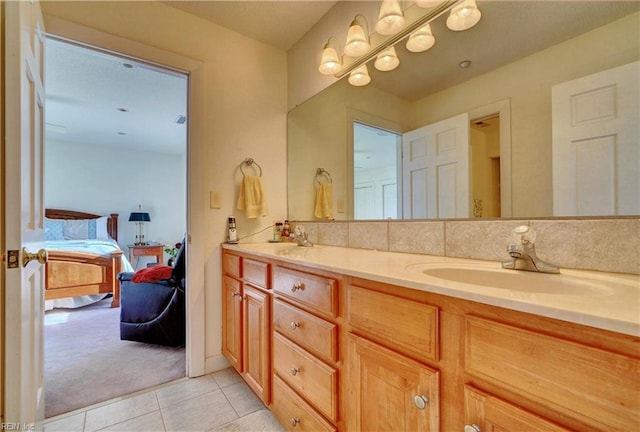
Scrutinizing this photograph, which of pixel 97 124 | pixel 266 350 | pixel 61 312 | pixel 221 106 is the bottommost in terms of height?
pixel 61 312

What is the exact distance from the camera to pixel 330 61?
183cm

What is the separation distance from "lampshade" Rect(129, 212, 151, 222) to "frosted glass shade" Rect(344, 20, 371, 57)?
16.7ft

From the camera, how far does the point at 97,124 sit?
13.4 feet

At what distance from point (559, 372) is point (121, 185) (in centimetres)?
648

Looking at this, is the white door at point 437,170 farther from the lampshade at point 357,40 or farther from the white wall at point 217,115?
the white wall at point 217,115

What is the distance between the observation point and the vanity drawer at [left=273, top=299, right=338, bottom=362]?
1028 mm

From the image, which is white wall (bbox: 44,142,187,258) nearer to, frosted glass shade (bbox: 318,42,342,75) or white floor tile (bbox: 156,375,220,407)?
white floor tile (bbox: 156,375,220,407)

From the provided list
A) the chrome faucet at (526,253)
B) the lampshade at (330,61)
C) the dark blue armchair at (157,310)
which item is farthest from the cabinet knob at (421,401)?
the dark blue armchair at (157,310)

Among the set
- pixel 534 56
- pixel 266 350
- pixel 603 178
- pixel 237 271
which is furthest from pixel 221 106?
pixel 603 178

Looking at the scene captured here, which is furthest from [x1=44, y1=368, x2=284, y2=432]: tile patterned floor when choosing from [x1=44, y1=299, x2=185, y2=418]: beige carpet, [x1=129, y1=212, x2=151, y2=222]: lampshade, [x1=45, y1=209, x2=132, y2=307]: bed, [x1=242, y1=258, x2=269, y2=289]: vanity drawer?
[x1=129, y1=212, x2=151, y2=222]: lampshade

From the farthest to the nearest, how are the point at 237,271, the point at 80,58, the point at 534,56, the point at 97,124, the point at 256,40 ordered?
the point at 97,124 < the point at 80,58 < the point at 256,40 < the point at 237,271 < the point at 534,56

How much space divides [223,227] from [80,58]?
6.57ft

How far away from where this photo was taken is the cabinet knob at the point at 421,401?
72 cm

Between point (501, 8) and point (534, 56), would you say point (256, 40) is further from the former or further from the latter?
point (534, 56)
